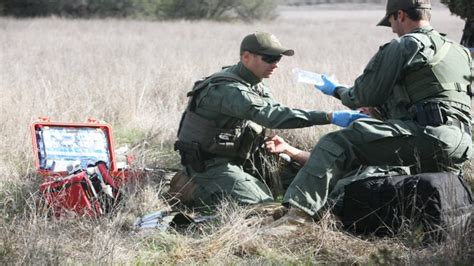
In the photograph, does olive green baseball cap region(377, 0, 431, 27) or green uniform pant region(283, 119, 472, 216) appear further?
olive green baseball cap region(377, 0, 431, 27)

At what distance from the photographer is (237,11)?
131 feet

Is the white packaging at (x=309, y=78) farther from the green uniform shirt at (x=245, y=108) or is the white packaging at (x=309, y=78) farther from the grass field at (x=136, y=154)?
the grass field at (x=136, y=154)

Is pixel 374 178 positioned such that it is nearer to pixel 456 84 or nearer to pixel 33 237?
pixel 456 84

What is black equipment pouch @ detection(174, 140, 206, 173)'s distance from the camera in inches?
201

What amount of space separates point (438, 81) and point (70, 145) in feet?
8.32

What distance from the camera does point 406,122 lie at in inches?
178

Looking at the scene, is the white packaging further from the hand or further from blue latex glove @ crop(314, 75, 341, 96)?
the hand

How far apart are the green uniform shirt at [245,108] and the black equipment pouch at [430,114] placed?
579mm

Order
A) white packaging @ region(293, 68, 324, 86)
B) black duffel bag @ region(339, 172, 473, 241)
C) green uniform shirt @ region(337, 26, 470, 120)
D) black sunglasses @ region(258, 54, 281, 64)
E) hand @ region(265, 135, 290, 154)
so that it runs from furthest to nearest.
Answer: hand @ region(265, 135, 290, 154) → white packaging @ region(293, 68, 324, 86) → black sunglasses @ region(258, 54, 281, 64) → green uniform shirt @ region(337, 26, 470, 120) → black duffel bag @ region(339, 172, 473, 241)

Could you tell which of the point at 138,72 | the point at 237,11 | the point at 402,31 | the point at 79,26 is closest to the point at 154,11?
the point at 237,11

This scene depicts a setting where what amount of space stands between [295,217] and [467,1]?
3.90 metres

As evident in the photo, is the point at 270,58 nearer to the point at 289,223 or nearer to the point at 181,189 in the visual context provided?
the point at 181,189

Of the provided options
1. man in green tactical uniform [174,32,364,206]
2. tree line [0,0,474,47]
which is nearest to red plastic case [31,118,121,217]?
man in green tactical uniform [174,32,364,206]

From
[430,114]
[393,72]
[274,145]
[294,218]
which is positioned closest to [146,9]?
[274,145]
